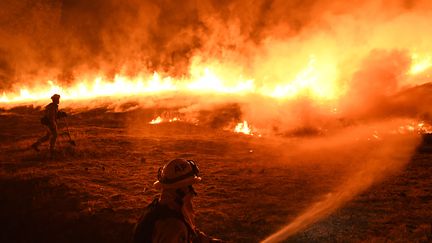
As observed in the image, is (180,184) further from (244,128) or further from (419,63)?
(419,63)

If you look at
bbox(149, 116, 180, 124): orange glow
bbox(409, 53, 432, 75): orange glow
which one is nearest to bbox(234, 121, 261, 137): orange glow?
bbox(149, 116, 180, 124): orange glow

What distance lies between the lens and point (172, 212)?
323cm

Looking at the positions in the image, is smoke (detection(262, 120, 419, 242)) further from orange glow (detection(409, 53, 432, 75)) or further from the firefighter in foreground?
orange glow (detection(409, 53, 432, 75))

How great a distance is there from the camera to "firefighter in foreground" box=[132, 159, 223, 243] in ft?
10.2

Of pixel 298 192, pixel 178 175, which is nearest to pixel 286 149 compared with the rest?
pixel 298 192

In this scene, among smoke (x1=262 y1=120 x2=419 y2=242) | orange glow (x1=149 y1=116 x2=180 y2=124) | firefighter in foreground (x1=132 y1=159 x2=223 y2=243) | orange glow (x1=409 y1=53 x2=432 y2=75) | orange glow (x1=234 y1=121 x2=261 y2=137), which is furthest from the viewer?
orange glow (x1=149 y1=116 x2=180 y2=124)

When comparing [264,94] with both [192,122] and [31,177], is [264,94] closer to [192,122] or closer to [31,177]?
[192,122]

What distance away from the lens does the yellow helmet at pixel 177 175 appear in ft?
11.3

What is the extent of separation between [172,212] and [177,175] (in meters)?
0.38

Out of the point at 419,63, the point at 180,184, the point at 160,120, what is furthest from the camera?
the point at 160,120

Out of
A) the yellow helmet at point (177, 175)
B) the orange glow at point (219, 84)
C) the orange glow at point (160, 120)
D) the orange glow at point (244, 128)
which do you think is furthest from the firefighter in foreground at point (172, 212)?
the orange glow at point (160, 120)

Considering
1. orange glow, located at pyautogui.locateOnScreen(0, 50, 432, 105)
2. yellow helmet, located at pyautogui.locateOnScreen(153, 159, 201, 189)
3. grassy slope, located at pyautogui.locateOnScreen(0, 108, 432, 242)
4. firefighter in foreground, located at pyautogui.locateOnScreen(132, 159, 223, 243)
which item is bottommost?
grassy slope, located at pyautogui.locateOnScreen(0, 108, 432, 242)

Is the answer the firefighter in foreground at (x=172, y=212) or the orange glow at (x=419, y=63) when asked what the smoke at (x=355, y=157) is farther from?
the orange glow at (x=419, y=63)

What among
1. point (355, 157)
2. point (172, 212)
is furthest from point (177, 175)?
point (355, 157)
